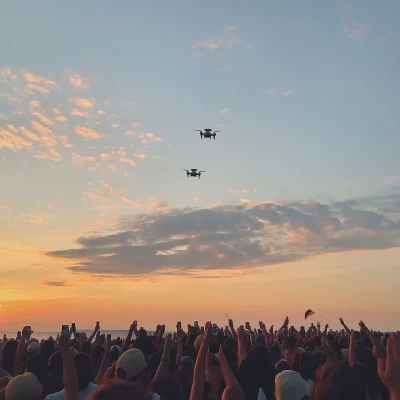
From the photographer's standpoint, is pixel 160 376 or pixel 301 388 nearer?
pixel 301 388

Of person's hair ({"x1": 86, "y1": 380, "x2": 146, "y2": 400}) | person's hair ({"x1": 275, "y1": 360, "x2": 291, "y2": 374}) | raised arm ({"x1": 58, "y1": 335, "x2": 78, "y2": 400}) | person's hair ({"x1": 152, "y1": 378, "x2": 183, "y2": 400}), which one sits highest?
person's hair ({"x1": 86, "y1": 380, "x2": 146, "y2": 400})

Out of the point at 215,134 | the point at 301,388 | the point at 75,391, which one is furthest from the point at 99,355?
the point at 215,134

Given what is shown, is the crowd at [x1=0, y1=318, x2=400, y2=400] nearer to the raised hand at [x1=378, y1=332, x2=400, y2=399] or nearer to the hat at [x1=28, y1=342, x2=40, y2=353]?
the raised hand at [x1=378, y1=332, x2=400, y2=399]

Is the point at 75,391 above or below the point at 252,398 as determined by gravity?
above

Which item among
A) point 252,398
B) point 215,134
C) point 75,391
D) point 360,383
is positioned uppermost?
point 215,134

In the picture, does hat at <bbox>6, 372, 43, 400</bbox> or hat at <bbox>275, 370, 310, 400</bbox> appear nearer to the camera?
hat at <bbox>275, 370, 310, 400</bbox>

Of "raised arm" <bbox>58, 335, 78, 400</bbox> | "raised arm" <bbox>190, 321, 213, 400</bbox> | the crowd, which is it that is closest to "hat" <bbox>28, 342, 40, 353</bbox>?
the crowd

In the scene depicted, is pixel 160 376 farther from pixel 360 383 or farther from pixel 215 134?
pixel 215 134

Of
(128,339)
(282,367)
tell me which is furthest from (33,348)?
(282,367)
